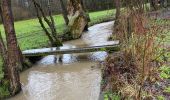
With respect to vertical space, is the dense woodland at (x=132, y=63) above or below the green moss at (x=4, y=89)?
above

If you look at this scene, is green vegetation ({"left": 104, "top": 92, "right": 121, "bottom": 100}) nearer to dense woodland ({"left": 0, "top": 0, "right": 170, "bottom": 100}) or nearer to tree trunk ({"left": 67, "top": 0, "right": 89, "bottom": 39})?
dense woodland ({"left": 0, "top": 0, "right": 170, "bottom": 100})

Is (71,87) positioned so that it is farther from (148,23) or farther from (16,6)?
(16,6)

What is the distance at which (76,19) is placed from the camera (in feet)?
56.7

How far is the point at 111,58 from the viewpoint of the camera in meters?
9.73

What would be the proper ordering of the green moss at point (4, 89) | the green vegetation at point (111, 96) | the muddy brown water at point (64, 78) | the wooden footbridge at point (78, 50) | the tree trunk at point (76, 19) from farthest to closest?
the tree trunk at point (76, 19), the wooden footbridge at point (78, 50), the green moss at point (4, 89), the muddy brown water at point (64, 78), the green vegetation at point (111, 96)

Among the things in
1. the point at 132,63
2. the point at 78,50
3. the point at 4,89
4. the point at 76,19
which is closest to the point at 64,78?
the point at 4,89

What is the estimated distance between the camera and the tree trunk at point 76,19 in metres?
17.0

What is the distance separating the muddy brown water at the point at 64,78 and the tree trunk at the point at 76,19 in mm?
3981

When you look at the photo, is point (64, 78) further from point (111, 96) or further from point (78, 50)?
point (111, 96)

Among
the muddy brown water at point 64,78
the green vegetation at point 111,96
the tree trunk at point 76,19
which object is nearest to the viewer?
the green vegetation at point 111,96

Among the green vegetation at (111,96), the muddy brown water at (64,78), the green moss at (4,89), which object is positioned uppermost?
the green vegetation at (111,96)

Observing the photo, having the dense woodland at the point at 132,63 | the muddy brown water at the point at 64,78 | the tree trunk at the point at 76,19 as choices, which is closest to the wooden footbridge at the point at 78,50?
the dense woodland at the point at 132,63

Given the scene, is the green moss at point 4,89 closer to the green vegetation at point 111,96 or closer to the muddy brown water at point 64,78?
the muddy brown water at point 64,78

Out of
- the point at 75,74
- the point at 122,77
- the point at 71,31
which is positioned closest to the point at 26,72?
the point at 75,74
